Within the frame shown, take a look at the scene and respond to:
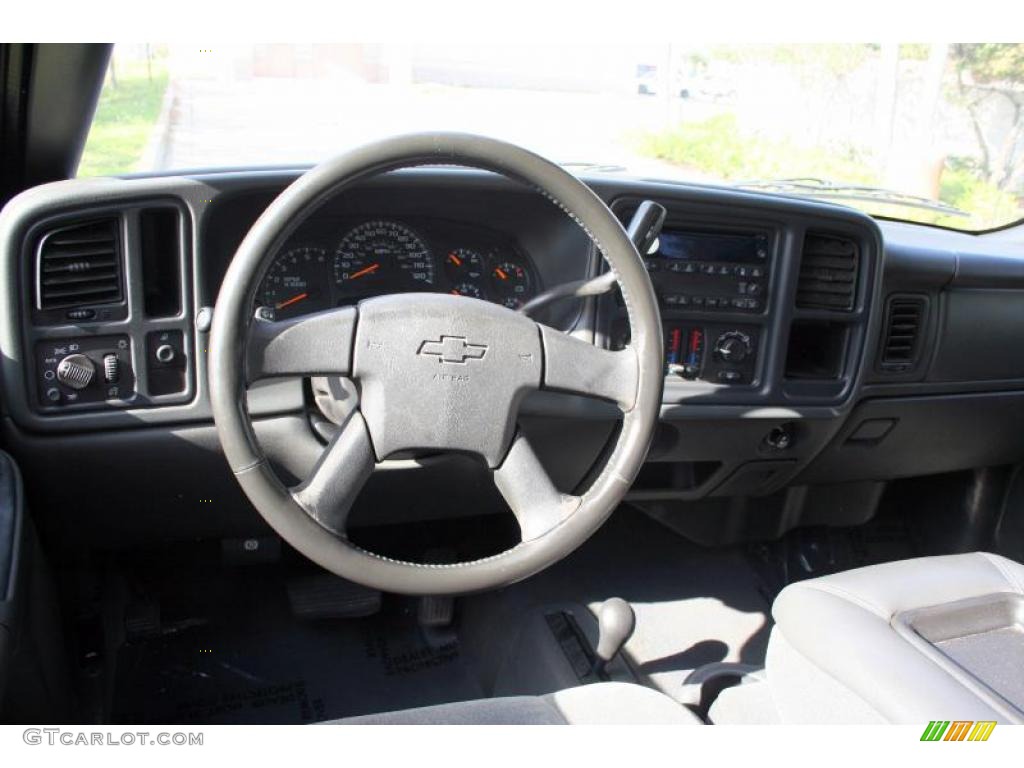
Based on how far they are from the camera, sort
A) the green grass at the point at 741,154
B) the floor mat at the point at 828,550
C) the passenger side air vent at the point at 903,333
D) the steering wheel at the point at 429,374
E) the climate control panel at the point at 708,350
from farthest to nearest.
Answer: the floor mat at the point at 828,550 < the green grass at the point at 741,154 < the passenger side air vent at the point at 903,333 < the climate control panel at the point at 708,350 < the steering wheel at the point at 429,374

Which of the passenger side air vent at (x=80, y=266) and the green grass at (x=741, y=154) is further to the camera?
the green grass at (x=741, y=154)

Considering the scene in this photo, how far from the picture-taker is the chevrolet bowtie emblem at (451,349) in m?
1.54

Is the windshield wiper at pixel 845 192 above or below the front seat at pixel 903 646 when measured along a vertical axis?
above

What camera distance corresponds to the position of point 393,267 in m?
2.20

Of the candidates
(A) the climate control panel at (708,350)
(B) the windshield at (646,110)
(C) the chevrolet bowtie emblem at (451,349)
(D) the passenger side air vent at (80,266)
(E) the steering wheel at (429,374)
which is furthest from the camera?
(A) the climate control panel at (708,350)

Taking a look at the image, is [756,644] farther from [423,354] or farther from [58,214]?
[58,214]

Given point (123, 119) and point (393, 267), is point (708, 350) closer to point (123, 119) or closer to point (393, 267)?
point (393, 267)

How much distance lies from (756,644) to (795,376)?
2.61 ft

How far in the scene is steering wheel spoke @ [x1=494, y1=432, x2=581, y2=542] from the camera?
1.63 metres

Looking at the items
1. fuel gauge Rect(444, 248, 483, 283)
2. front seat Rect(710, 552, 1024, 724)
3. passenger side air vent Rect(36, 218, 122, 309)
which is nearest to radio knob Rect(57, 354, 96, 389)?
passenger side air vent Rect(36, 218, 122, 309)

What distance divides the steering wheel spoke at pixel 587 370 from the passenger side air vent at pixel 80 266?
0.94 meters

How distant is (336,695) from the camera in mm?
2541

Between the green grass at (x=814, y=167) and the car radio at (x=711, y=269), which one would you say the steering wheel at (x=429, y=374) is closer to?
the car radio at (x=711, y=269)

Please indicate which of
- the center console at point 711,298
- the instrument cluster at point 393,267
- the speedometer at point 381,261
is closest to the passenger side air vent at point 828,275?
the center console at point 711,298
